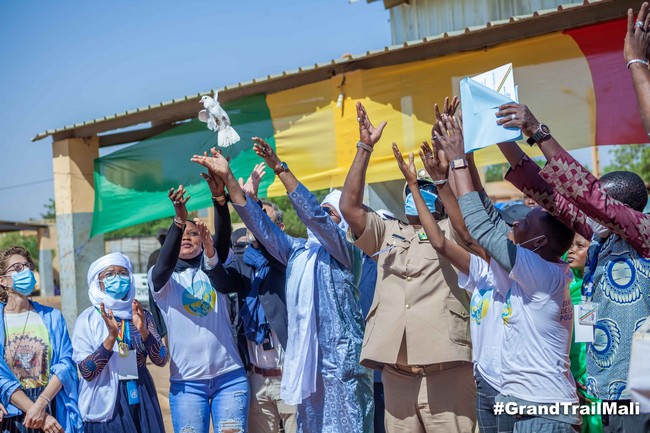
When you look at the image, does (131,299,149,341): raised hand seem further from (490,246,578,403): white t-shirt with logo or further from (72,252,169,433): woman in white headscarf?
(490,246,578,403): white t-shirt with logo

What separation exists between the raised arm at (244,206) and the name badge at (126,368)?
1.20 metres

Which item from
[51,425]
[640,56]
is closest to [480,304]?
[640,56]

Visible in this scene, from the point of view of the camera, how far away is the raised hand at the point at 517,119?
2861 millimetres

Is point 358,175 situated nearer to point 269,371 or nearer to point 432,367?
point 432,367

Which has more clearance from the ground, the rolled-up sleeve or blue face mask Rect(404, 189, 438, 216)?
blue face mask Rect(404, 189, 438, 216)

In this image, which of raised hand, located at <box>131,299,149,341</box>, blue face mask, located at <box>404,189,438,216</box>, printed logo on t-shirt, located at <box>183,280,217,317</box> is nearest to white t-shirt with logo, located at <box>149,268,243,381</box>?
printed logo on t-shirt, located at <box>183,280,217,317</box>

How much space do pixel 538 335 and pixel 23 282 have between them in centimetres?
339

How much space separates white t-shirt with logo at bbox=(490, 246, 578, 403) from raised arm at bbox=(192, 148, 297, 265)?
176 centimetres

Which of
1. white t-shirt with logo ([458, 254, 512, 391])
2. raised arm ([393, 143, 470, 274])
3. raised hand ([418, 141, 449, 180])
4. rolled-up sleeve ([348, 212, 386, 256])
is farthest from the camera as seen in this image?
rolled-up sleeve ([348, 212, 386, 256])

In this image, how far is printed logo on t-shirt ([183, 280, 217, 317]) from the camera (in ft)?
16.0

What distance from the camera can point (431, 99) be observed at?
6430 mm

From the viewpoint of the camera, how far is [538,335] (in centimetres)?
315

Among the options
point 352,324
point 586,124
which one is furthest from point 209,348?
point 586,124

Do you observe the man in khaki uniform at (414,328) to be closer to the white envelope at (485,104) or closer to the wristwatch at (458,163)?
the wristwatch at (458,163)
